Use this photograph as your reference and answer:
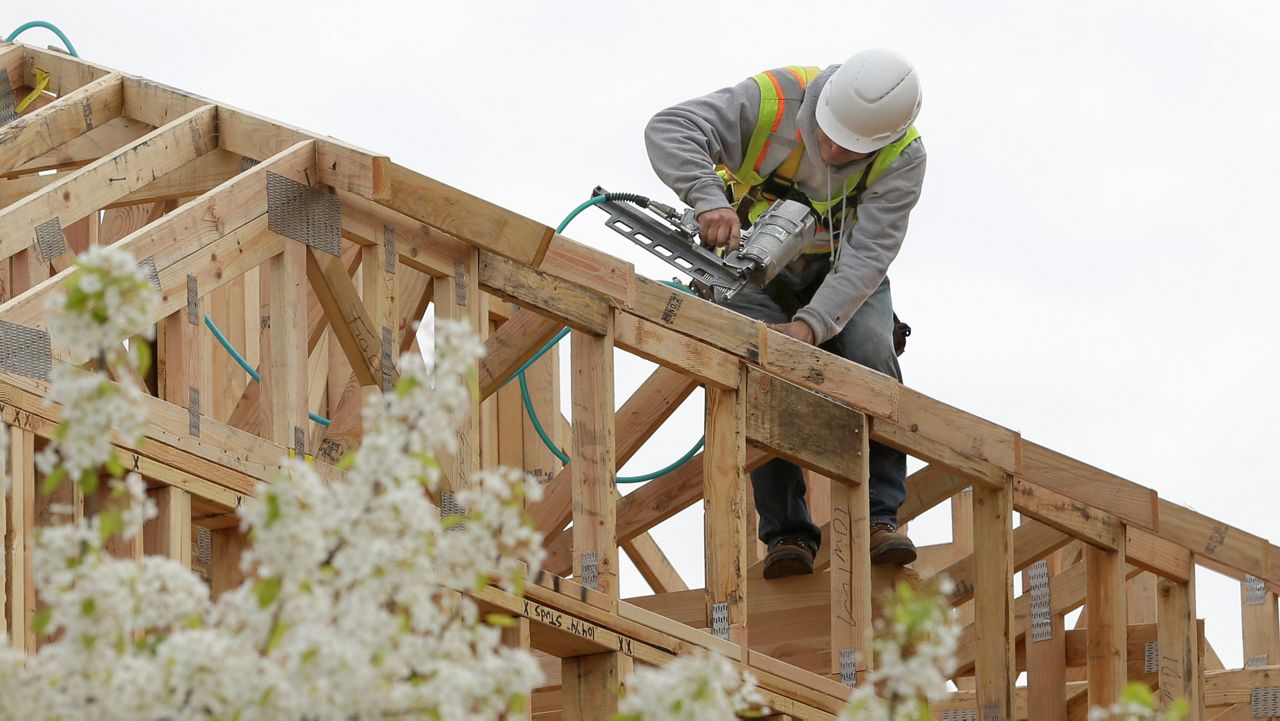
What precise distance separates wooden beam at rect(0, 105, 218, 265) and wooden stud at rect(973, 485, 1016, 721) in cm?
293

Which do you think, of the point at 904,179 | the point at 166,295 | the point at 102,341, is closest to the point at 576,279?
the point at 166,295

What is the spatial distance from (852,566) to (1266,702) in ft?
9.59

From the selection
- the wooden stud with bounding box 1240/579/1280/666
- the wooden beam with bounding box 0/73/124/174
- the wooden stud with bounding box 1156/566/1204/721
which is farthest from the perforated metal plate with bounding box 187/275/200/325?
the wooden stud with bounding box 1240/579/1280/666

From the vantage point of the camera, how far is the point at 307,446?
5.89 meters

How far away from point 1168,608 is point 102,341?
239 inches

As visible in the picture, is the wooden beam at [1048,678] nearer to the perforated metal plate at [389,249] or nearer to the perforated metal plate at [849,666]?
the perforated metal plate at [849,666]

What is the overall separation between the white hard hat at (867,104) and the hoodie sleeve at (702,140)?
306mm

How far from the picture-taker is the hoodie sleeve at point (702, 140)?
24.6 ft

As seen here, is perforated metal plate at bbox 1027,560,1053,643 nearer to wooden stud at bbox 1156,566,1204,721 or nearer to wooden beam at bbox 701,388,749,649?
wooden stud at bbox 1156,566,1204,721

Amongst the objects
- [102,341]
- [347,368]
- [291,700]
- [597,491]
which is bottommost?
[291,700]

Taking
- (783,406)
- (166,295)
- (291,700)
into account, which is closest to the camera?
(291,700)

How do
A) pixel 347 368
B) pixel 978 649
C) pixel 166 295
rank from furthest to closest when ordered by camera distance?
pixel 347 368
pixel 978 649
pixel 166 295

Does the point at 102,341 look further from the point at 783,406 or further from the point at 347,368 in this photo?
the point at 347,368

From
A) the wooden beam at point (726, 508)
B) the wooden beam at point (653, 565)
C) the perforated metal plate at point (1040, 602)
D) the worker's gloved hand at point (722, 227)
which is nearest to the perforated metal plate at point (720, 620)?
the wooden beam at point (726, 508)
